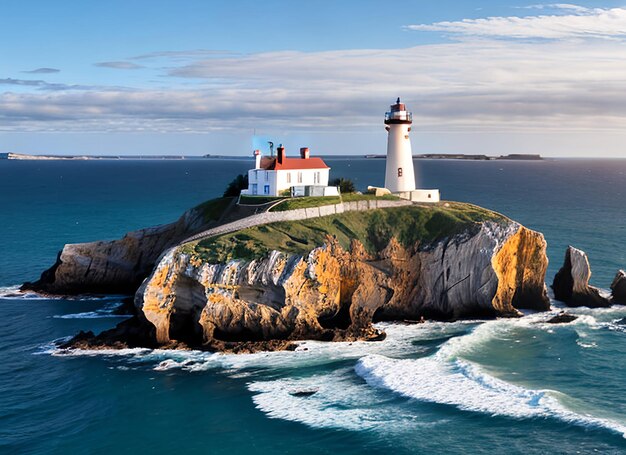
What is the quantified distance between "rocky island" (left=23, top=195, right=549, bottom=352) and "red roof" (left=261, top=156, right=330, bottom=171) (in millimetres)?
4884

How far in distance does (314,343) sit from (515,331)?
586 inches

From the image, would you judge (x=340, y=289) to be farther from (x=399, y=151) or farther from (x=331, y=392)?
(x=399, y=151)

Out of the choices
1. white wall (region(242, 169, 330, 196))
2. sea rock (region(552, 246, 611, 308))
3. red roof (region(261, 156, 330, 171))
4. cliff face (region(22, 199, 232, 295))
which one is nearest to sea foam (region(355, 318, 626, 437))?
sea rock (region(552, 246, 611, 308))

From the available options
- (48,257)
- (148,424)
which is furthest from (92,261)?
Result: (148,424)

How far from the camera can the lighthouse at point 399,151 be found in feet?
214

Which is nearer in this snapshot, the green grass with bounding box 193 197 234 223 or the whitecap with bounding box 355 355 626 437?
the whitecap with bounding box 355 355 626 437

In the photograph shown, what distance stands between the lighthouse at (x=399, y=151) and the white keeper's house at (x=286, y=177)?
6980 mm

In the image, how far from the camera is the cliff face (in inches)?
2357

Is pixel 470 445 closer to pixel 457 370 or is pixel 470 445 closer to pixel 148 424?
pixel 457 370

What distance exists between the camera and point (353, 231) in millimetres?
53281

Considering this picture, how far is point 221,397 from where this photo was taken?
35875mm

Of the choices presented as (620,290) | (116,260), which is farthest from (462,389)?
(116,260)

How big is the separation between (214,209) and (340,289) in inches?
Result: 718

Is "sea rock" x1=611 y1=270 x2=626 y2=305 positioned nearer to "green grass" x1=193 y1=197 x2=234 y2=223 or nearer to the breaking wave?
"green grass" x1=193 y1=197 x2=234 y2=223
